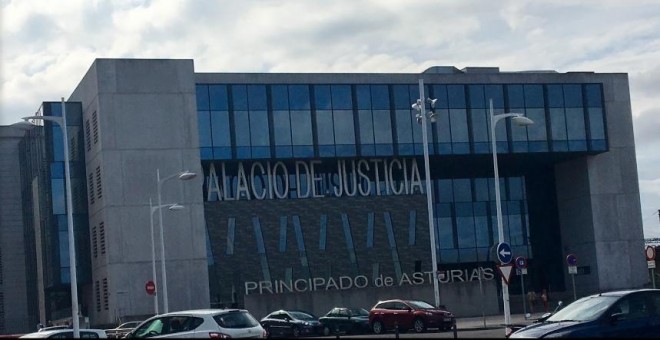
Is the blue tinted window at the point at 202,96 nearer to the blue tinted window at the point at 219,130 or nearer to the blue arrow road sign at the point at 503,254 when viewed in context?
the blue tinted window at the point at 219,130

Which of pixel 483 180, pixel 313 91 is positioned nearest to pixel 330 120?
pixel 313 91

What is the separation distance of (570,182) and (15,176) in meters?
39.5

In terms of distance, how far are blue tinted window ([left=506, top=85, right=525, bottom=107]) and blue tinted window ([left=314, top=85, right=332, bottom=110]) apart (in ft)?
39.8

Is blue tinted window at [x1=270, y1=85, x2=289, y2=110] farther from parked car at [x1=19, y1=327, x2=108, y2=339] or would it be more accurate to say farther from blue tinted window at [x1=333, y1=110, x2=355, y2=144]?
parked car at [x1=19, y1=327, x2=108, y2=339]

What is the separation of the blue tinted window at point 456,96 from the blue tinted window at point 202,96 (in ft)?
51.7

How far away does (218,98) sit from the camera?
68.1 metres

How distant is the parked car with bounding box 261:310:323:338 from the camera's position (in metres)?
46.2

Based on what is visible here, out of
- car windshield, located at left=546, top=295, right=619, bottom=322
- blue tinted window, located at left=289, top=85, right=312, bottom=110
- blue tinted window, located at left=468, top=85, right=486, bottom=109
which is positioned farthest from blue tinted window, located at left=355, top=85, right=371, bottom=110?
car windshield, located at left=546, top=295, right=619, bottom=322

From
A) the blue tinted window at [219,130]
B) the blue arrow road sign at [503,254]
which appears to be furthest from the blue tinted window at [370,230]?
the blue arrow road sign at [503,254]

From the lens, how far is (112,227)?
63.2 metres

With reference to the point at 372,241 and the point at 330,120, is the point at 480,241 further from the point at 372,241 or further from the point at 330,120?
the point at 330,120

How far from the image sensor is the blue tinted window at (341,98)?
70.1m

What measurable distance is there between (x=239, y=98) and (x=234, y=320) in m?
44.9

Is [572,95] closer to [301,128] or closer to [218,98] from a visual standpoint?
[301,128]
